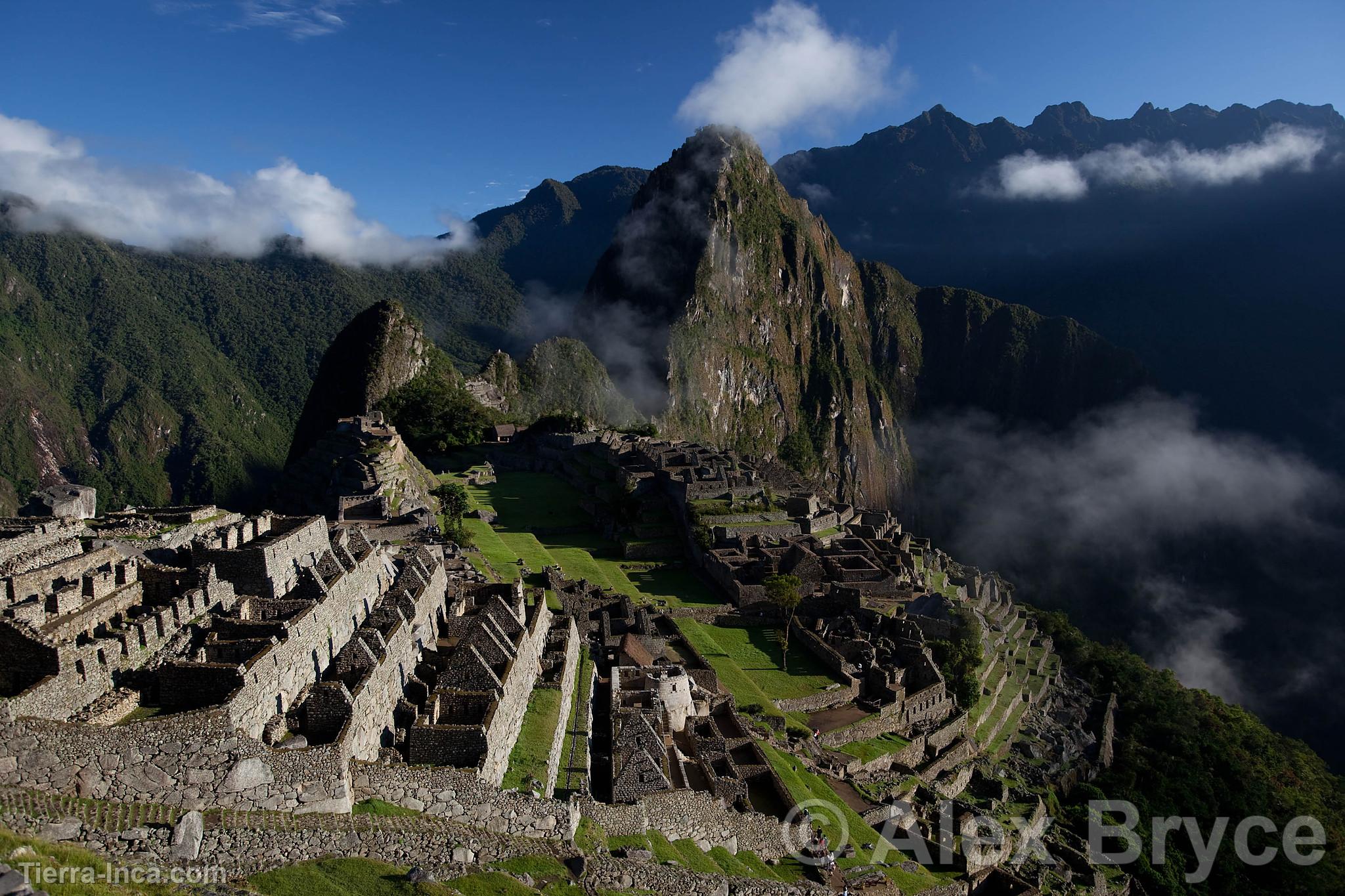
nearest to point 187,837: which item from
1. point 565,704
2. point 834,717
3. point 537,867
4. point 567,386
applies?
point 537,867

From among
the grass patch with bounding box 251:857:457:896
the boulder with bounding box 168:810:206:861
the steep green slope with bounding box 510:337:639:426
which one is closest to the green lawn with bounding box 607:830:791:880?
the grass patch with bounding box 251:857:457:896

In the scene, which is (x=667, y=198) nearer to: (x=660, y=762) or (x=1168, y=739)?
(x=1168, y=739)

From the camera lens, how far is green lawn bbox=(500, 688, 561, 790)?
1576cm

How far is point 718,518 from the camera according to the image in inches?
1962

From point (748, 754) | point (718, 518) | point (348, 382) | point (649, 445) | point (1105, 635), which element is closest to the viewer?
point (748, 754)

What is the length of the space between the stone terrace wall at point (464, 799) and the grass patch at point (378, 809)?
0.07 metres

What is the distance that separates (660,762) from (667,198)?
637 ft

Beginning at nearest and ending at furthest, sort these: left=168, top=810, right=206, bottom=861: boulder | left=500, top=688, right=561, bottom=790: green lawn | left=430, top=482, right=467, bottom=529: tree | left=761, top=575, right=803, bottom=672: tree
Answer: left=168, top=810, right=206, bottom=861: boulder
left=500, top=688, right=561, bottom=790: green lawn
left=761, top=575, right=803, bottom=672: tree
left=430, top=482, right=467, bottom=529: tree

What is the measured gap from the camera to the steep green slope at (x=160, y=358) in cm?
10644

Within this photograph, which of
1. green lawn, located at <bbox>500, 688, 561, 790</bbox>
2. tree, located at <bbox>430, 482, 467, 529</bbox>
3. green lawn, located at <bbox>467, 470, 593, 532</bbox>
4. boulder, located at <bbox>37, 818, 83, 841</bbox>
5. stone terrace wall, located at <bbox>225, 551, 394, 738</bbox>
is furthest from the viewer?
green lawn, located at <bbox>467, 470, 593, 532</bbox>

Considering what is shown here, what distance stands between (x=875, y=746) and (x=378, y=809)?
2144 cm

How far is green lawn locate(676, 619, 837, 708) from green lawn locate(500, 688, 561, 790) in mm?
10809

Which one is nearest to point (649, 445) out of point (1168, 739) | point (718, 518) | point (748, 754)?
point (718, 518)

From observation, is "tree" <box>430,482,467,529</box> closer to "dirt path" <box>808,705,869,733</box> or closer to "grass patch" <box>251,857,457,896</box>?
"dirt path" <box>808,705,869,733</box>
